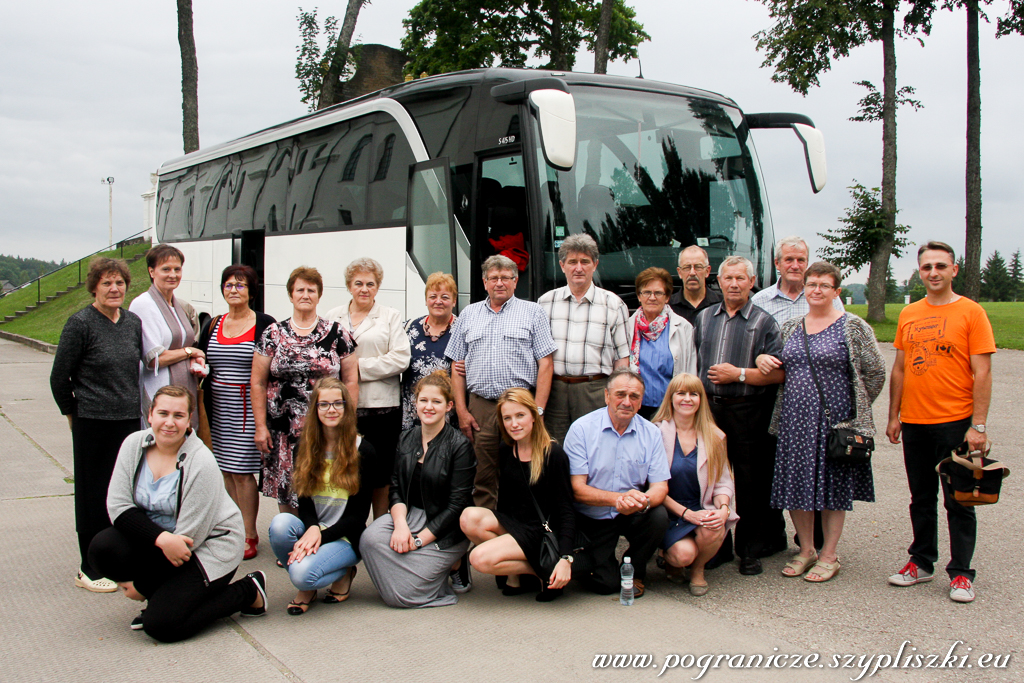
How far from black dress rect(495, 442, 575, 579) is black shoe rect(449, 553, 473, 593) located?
0.40 m

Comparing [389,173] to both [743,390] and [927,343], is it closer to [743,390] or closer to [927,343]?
[743,390]

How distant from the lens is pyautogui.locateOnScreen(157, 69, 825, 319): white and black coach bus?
6.54 meters

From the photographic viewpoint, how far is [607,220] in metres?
6.74

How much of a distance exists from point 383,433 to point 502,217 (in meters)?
2.21

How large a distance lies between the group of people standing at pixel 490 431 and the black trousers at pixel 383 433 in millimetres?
15

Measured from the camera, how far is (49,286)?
31125 millimetres

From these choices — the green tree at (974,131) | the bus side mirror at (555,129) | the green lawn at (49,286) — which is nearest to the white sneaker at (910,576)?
Result: the bus side mirror at (555,129)

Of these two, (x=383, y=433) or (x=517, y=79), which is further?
(x=517, y=79)

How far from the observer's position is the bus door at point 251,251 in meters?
10.6

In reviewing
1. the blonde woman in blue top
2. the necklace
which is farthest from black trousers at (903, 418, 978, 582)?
the necklace

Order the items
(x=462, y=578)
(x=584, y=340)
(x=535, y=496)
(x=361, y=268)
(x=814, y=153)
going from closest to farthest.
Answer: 1. (x=535, y=496)
2. (x=462, y=578)
3. (x=584, y=340)
4. (x=361, y=268)
5. (x=814, y=153)

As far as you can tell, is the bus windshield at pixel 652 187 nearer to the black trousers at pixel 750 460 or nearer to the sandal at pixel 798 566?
the black trousers at pixel 750 460

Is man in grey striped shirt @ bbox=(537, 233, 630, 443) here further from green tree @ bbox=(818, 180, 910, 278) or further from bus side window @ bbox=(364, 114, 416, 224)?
green tree @ bbox=(818, 180, 910, 278)

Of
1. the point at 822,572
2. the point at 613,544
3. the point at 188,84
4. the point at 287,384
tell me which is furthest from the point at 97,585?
the point at 188,84
